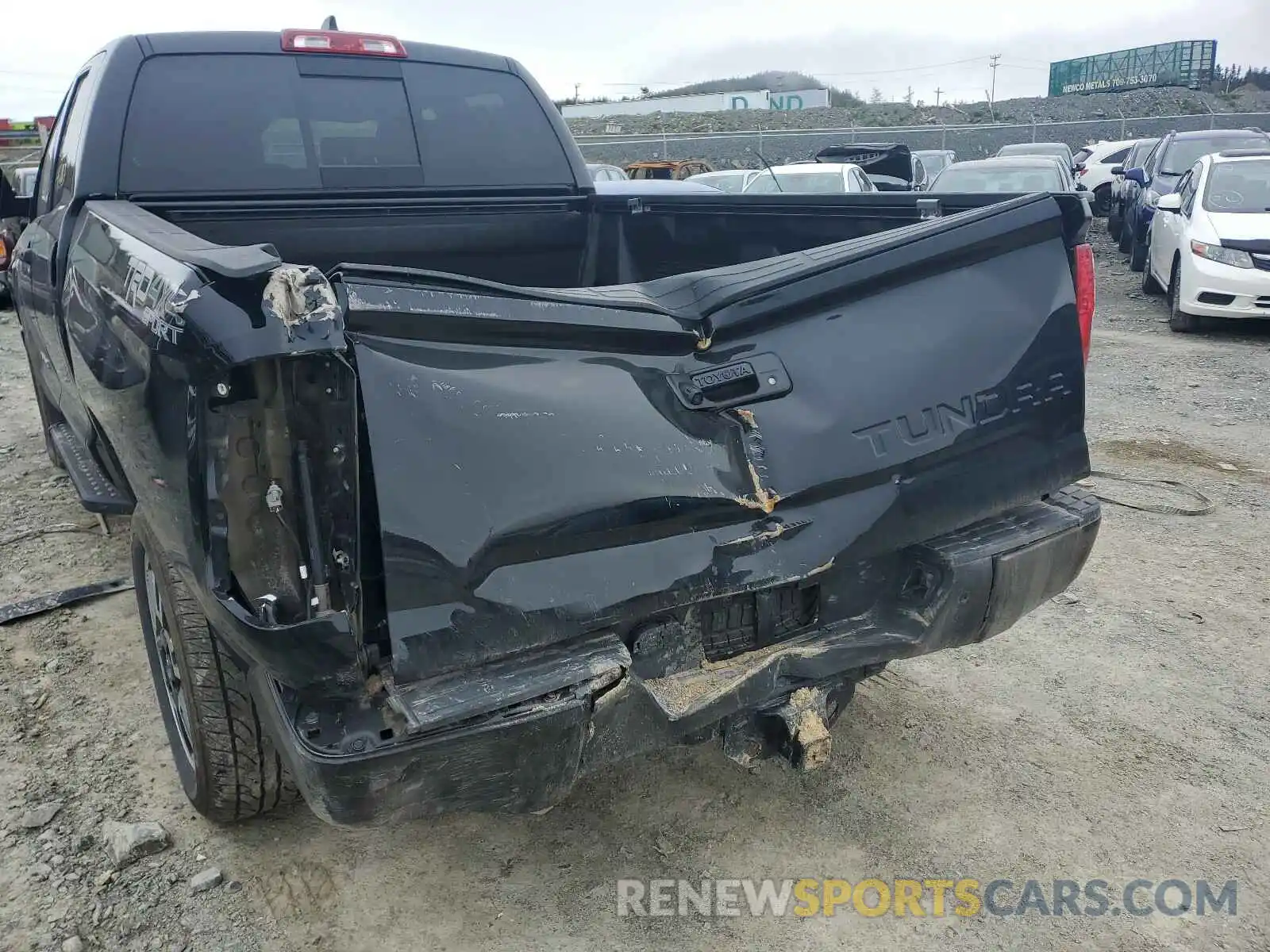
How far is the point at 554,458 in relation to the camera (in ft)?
6.69

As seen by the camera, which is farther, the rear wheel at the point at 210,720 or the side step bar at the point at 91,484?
the side step bar at the point at 91,484

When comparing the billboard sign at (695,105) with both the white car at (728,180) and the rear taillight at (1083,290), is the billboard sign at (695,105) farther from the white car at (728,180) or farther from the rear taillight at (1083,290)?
the rear taillight at (1083,290)

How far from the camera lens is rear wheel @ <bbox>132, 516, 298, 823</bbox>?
2.46m

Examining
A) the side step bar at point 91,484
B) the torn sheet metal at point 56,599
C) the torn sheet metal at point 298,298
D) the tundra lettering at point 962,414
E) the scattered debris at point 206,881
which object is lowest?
the scattered debris at point 206,881

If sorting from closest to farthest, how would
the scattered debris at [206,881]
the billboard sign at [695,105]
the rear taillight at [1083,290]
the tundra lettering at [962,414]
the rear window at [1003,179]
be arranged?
the tundra lettering at [962,414] → the scattered debris at [206,881] → the rear taillight at [1083,290] → the rear window at [1003,179] → the billboard sign at [695,105]

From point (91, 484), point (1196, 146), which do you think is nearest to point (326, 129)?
point (91, 484)

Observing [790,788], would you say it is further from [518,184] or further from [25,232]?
[25,232]

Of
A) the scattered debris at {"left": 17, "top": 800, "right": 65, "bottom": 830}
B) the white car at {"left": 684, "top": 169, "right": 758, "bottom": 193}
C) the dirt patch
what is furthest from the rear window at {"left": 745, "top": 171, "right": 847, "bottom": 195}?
the scattered debris at {"left": 17, "top": 800, "right": 65, "bottom": 830}

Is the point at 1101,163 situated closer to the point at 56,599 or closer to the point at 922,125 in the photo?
the point at 922,125

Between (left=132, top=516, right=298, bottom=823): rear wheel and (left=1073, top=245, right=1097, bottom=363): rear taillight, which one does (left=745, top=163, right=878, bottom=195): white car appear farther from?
(left=132, top=516, right=298, bottom=823): rear wheel

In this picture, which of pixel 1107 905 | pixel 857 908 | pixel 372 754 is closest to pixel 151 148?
pixel 372 754

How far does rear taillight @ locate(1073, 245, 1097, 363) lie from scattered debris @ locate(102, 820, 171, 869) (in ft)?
9.27

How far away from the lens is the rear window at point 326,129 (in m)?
3.54

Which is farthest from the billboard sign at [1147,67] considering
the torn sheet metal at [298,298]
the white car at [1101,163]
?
the torn sheet metal at [298,298]
